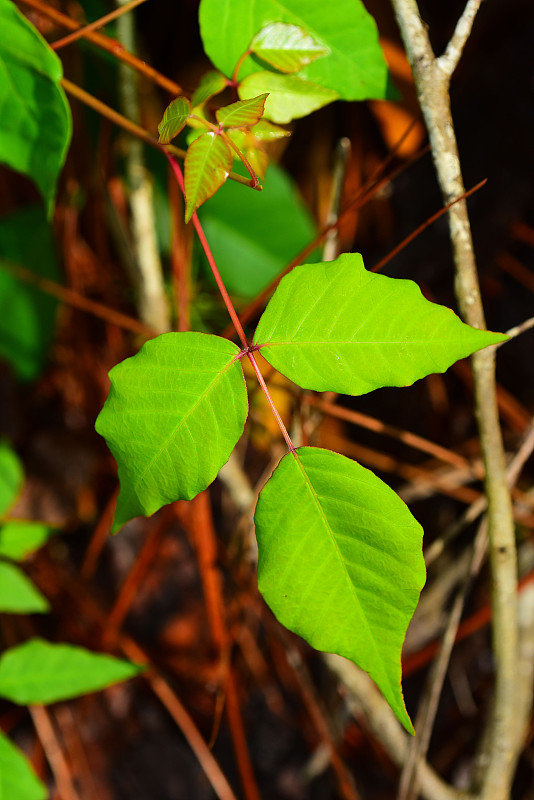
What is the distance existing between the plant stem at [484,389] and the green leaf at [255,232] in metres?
0.43

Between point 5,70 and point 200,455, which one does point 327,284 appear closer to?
point 200,455

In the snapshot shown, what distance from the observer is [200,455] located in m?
0.44

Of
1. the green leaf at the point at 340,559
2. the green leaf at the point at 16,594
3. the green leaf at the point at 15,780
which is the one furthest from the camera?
the green leaf at the point at 16,594

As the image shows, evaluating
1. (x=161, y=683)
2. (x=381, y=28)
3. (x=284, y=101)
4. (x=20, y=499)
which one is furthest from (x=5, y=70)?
(x=161, y=683)

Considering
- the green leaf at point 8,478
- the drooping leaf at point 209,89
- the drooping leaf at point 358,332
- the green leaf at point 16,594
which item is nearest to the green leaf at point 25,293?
the green leaf at point 8,478

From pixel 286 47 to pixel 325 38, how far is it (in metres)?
0.06

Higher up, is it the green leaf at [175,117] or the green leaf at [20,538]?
the green leaf at [175,117]

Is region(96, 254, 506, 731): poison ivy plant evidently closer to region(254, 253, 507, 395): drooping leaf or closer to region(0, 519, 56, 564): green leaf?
region(254, 253, 507, 395): drooping leaf

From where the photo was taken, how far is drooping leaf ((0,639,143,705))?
2.50ft

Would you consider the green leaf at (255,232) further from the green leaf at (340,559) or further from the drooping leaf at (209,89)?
the green leaf at (340,559)

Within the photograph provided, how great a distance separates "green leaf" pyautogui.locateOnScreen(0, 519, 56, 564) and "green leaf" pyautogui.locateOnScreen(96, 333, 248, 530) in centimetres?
48

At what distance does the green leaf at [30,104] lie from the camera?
51 centimetres

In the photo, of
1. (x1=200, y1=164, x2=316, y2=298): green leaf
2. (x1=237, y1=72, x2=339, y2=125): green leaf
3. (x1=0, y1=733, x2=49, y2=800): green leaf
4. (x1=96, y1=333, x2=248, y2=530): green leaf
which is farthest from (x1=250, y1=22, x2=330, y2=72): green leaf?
(x1=0, y1=733, x2=49, y2=800): green leaf

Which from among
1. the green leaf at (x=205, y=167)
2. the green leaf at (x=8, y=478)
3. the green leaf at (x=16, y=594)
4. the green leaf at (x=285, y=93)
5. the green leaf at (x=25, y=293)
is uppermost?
the green leaf at (x=285, y=93)
